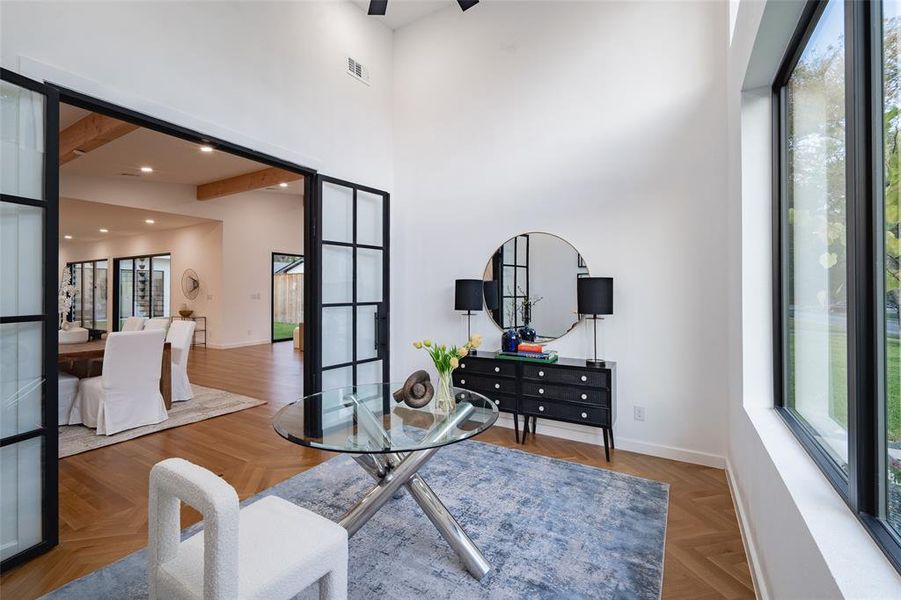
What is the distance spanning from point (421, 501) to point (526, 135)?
10.6 feet

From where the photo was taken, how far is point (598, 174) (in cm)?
346

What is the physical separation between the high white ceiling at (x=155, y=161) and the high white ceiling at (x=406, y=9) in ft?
9.06

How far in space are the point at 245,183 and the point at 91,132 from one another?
2827 millimetres

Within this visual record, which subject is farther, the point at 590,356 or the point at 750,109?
the point at 590,356

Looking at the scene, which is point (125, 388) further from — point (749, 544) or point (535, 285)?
point (749, 544)

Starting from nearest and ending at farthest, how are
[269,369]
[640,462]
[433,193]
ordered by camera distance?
[640,462]
[433,193]
[269,369]

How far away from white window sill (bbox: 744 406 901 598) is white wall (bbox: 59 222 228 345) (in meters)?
9.55

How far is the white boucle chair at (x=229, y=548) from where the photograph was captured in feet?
3.31

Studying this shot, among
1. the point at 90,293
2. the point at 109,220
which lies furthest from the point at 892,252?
the point at 90,293

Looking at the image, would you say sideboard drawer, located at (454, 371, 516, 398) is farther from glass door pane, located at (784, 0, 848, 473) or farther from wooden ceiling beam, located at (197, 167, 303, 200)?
wooden ceiling beam, located at (197, 167, 303, 200)

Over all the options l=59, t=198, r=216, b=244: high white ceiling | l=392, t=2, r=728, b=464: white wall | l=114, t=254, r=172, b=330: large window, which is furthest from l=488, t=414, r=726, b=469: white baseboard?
l=114, t=254, r=172, b=330: large window

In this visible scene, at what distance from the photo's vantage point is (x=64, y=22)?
7.14 feet

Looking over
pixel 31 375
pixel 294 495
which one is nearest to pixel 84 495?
pixel 31 375

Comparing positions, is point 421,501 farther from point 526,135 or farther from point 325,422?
point 526,135
